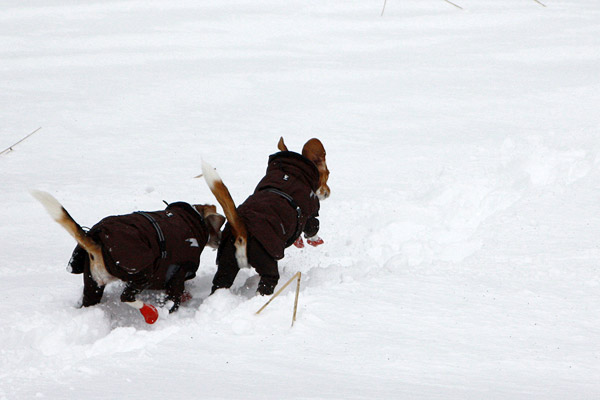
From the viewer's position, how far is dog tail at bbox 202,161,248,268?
11.2 feet

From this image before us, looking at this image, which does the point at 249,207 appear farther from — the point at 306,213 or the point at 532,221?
the point at 532,221

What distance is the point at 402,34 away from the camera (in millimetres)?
9734

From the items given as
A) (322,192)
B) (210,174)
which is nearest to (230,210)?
(210,174)

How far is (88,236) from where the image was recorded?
335cm

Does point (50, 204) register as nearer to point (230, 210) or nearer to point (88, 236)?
point (88, 236)

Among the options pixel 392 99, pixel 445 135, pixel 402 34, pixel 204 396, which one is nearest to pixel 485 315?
pixel 204 396

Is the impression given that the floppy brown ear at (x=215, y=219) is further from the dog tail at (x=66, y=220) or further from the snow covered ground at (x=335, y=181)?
the dog tail at (x=66, y=220)

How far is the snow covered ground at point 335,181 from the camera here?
283 cm

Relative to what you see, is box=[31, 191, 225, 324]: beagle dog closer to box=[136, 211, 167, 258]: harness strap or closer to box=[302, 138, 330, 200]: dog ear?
box=[136, 211, 167, 258]: harness strap

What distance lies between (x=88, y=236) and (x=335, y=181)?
312 centimetres

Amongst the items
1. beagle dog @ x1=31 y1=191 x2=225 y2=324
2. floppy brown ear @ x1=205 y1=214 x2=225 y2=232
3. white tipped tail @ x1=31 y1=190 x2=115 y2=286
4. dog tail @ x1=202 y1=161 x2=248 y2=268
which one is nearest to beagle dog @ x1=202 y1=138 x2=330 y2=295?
dog tail @ x1=202 y1=161 x2=248 y2=268

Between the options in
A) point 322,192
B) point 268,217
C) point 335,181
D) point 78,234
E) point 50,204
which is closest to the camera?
point 50,204

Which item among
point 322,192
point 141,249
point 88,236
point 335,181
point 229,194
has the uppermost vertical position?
point 229,194

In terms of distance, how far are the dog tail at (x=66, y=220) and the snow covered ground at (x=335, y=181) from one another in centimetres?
48
